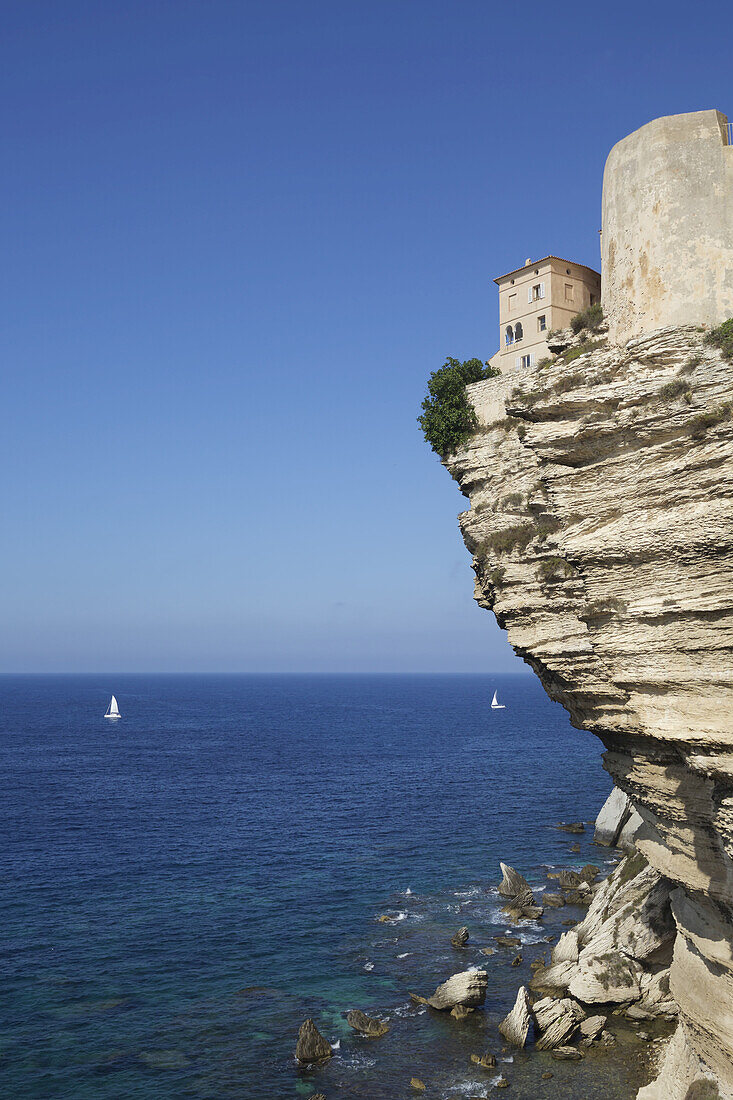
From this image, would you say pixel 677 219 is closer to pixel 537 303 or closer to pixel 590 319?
pixel 590 319

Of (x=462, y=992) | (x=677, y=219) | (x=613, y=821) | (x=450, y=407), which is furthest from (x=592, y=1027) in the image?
(x=613, y=821)

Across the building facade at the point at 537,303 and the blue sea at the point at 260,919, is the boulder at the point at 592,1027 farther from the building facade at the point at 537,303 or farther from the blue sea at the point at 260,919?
the building facade at the point at 537,303

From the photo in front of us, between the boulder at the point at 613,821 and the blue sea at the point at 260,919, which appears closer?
the blue sea at the point at 260,919

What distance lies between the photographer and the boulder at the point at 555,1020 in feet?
113

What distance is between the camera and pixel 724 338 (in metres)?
24.6

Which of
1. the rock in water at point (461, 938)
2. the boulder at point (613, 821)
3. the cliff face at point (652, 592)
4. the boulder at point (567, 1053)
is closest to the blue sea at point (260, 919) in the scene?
the rock in water at point (461, 938)

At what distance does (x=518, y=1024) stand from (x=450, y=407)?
2727 centimetres

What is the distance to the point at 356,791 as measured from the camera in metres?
93.0

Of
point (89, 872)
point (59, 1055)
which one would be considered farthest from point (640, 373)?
point (89, 872)

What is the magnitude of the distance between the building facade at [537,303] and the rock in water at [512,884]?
36261 millimetres

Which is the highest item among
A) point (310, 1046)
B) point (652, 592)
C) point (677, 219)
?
point (677, 219)

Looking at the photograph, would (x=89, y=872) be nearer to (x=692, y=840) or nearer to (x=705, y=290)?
(x=692, y=840)

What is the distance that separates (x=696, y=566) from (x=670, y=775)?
7592 millimetres

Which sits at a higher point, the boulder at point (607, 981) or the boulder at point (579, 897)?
the boulder at point (607, 981)
